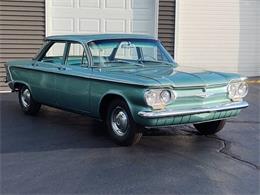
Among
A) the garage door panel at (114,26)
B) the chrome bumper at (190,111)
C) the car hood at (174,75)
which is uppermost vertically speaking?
the garage door panel at (114,26)

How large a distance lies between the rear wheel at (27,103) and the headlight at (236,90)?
3.28m

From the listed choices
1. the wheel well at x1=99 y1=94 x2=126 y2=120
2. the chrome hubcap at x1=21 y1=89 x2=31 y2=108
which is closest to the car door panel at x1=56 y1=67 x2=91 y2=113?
the wheel well at x1=99 y1=94 x2=126 y2=120

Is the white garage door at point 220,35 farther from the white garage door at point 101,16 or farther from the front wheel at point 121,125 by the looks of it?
the front wheel at point 121,125

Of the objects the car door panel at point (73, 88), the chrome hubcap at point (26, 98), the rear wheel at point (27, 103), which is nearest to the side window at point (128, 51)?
the car door panel at point (73, 88)

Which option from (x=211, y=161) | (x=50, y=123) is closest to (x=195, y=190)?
(x=211, y=161)

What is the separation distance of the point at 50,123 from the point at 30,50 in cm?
361

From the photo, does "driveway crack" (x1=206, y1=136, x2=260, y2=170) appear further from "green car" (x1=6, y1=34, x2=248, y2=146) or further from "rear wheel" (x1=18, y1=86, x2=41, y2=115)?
"rear wheel" (x1=18, y1=86, x2=41, y2=115)

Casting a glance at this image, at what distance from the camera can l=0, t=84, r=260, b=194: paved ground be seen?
4750mm

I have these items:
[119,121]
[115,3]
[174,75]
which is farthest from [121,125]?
[115,3]

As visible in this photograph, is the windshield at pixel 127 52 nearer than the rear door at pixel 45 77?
Yes

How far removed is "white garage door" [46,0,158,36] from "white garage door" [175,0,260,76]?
80 cm

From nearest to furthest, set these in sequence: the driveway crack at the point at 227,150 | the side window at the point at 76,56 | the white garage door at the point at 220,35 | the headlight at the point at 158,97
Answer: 1. the driveway crack at the point at 227,150
2. the headlight at the point at 158,97
3. the side window at the point at 76,56
4. the white garage door at the point at 220,35

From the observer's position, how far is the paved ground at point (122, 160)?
4750 mm

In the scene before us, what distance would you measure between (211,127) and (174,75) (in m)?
1.23
